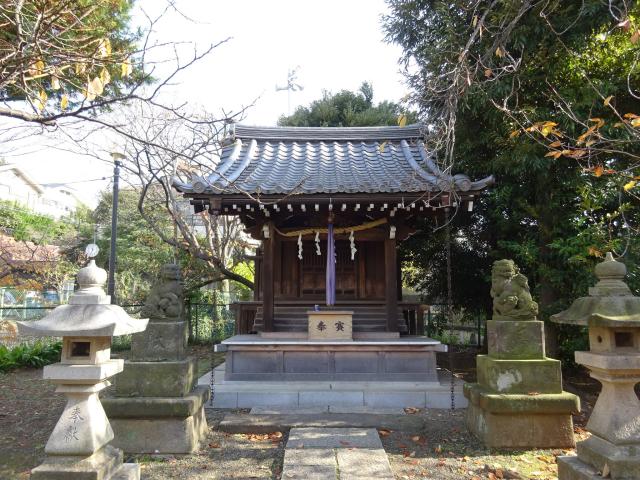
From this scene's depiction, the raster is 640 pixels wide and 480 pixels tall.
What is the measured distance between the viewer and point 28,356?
34.9 feet

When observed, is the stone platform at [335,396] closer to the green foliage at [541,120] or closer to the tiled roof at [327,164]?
the green foliage at [541,120]

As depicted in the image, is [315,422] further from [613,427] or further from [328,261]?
[613,427]

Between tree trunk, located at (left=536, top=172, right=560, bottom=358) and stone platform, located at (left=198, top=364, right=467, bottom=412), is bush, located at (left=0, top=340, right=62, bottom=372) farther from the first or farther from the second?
tree trunk, located at (left=536, top=172, right=560, bottom=358)

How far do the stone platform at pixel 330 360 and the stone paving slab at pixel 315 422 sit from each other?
1459 millimetres

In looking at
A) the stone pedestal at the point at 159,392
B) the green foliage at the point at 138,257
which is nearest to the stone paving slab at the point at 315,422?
the stone pedestal at the point at 159,392

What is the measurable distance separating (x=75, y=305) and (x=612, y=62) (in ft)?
29.4

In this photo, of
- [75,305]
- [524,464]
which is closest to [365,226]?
[524,464]

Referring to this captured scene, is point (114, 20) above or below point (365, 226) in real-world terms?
above

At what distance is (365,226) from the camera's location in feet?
28.2

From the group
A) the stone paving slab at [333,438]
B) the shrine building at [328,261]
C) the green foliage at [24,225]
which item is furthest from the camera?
the green foliage at [24,225]

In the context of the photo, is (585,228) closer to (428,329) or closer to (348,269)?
(348,269)

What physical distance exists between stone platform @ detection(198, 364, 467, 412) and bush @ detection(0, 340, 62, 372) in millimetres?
6429

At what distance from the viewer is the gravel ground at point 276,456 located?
434 centimetres

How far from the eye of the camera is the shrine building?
24.2ft
